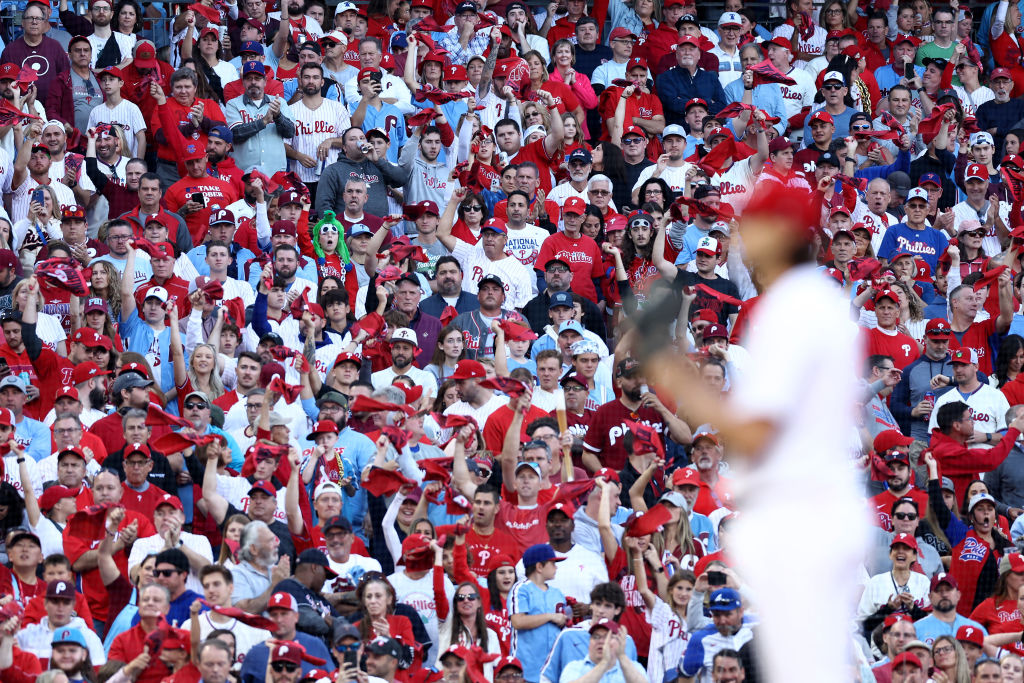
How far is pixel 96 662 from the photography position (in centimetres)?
823

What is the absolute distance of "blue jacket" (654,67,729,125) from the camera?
14.2 metres

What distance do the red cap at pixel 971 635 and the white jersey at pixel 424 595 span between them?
272 cm

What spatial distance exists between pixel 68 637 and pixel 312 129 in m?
5.82

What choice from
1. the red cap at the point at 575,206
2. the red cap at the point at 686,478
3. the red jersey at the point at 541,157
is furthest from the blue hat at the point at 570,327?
the red jersey at the point at 541,157

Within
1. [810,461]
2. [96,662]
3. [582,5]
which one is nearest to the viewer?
[810,461]

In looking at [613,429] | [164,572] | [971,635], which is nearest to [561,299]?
[613,429]

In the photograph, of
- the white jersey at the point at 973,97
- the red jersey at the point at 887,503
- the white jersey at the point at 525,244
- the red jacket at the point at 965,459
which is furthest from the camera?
the white jersey at the point at 973,97

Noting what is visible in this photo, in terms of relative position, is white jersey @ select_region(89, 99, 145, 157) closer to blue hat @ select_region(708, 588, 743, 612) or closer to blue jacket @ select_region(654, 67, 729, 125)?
blue jacket @ select_region(654, 67, 729, 125)

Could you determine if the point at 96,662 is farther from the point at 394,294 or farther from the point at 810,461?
the point at 810,461

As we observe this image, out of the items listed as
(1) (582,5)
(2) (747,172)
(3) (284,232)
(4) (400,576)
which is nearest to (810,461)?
(4) (400,576)

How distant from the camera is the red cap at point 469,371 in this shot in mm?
10578

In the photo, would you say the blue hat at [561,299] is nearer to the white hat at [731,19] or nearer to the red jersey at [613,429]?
the red jersey at [613,429]

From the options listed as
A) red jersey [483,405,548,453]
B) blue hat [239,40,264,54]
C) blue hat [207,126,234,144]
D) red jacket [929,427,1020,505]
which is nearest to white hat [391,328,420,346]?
red jersey [483,405,548,453]

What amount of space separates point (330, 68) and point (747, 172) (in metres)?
3.52
